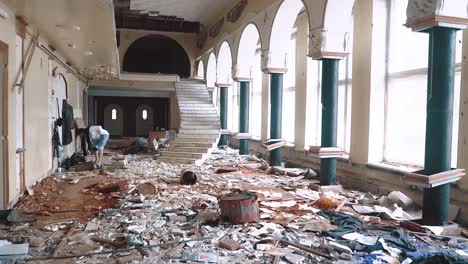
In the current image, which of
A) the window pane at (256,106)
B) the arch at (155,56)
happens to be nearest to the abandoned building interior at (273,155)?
the window pane at (256,106)

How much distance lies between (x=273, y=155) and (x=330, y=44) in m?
3.99

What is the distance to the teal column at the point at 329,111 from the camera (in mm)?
8031

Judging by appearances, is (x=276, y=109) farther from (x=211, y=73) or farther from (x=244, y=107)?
(x=211, y=73)

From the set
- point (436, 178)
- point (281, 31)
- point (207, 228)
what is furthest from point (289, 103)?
point (207, 228)

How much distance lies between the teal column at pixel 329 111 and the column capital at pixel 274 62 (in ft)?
8.91

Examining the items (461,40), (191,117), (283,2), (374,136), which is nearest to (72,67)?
(191,117)

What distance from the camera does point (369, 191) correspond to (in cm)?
768

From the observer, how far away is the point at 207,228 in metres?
5.31

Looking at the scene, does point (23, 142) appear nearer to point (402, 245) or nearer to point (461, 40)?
point (402, 245)

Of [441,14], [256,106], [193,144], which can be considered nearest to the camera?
[441,14]

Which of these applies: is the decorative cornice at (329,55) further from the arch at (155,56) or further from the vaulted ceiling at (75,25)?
the arch at (155,56)

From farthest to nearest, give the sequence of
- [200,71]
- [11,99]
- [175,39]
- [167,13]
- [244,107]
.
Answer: [175,39]
[200,71]
[167,13]
[244,107]
[11,99]

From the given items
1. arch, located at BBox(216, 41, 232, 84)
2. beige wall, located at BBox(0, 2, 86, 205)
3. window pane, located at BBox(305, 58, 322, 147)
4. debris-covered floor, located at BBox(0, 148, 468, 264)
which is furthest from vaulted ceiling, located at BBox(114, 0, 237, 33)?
debris-covered floor, located at BBox(0, 148, 468, 264)

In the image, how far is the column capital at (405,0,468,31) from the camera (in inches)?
196
